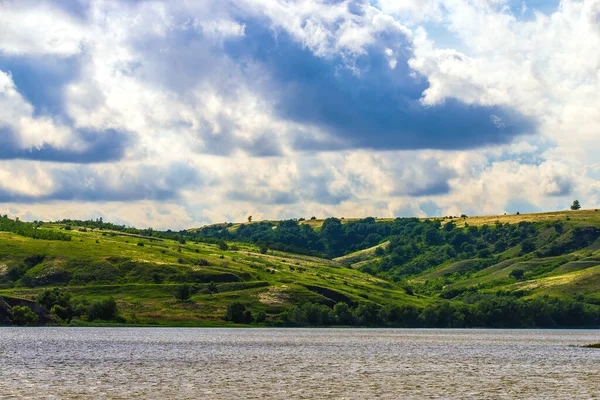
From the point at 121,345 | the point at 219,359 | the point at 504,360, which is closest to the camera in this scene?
the point at 219,359

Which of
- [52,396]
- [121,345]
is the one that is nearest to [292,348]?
[121,345]

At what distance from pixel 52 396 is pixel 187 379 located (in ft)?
76.9

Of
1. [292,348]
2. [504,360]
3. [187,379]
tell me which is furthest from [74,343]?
[504,360]

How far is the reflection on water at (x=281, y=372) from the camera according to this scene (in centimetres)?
9012

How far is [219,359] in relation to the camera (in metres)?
138

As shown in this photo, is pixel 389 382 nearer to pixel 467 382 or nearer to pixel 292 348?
pixel 467 382

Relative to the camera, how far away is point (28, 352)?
466 feet

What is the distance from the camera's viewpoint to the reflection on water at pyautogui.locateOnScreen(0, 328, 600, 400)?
9012 centimetres

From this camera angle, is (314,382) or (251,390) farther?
(314,382)

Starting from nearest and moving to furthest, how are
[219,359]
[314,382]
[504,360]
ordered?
[314,382] < [219,359] < [504,360]

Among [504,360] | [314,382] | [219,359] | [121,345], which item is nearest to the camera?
[314,382]

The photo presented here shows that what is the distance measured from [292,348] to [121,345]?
37.0 m

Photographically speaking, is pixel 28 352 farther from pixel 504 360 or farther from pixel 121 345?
pixel 504 360

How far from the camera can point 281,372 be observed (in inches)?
4532
